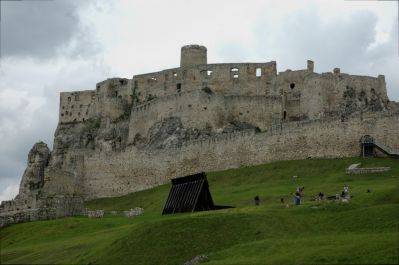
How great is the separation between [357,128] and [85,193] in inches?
1294

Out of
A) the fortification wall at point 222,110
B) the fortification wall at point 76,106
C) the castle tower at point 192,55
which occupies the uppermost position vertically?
the castle tower at point 192,55

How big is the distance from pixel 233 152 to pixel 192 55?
31.0 meters

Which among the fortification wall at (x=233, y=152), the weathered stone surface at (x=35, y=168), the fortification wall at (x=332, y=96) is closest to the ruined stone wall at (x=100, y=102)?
the weathered stone surface at (x=35, y=168)

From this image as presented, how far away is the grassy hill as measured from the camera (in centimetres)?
3462

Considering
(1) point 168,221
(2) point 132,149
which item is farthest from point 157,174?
(1) point 168,221

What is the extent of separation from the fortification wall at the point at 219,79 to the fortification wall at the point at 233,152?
19.2 metres

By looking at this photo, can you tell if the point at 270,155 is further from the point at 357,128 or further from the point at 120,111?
the point at 120,111

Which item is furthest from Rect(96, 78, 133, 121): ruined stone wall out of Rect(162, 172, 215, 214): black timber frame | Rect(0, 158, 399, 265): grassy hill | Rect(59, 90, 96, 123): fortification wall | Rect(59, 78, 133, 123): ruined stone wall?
Rect(0, 158, 399, 265): grassy hill

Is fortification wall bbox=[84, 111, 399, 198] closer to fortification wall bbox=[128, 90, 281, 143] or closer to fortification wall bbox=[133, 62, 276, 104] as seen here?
fortification wall bbox=[128, 90, 281, 143]

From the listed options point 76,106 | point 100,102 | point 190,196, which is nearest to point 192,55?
point 100,102

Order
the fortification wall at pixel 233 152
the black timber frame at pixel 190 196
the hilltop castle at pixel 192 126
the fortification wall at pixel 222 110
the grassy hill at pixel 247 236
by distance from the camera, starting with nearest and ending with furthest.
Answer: the grassy hill at pixel 247 236 < the black timber frame at pixel 190 196 < the fortification wall at pixel 233 152 < the hilltop castle at pixel 192 126 < the fortification wall at pixel 222 110

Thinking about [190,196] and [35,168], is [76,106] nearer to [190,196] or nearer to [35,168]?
[35,168]

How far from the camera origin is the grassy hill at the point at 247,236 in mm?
34625

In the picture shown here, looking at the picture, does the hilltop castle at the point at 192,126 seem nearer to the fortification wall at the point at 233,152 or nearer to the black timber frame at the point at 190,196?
the fortification wall at the point at 233,152
